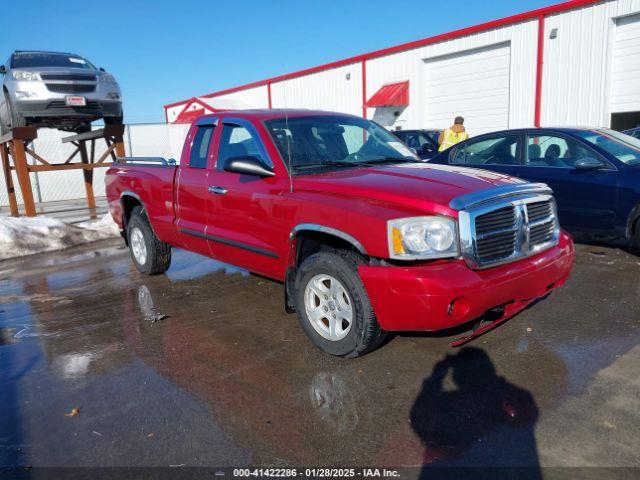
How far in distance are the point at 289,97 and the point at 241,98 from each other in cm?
599

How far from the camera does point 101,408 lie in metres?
3.14

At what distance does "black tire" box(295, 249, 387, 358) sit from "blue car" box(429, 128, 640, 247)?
3950 millimetres

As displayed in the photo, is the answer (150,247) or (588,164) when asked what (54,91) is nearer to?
(150,247)

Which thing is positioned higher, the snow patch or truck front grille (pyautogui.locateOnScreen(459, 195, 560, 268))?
truck front grille (pyautogui.locateOnScreen(459, 195, 560, 268))

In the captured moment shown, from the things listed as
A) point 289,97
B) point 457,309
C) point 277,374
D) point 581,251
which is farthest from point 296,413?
point 289,97

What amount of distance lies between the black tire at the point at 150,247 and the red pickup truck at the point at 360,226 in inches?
40.9

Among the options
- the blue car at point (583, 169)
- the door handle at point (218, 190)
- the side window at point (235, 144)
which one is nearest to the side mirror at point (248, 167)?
the side window at point (235, 144)

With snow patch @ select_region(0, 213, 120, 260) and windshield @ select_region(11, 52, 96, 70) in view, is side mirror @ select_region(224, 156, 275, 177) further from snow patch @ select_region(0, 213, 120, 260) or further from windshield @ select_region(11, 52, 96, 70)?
windshield @ select_region(11, 52, 96, 70)

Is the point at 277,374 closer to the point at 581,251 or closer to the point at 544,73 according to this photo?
the point at 581,251

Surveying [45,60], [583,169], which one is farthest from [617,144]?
[45,60]

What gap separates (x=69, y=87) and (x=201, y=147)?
622cm

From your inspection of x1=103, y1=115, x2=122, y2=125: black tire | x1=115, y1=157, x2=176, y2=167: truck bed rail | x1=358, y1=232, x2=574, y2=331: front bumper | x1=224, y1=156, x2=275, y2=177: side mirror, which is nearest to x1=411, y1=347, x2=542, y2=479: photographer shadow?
x1=358, y1=232, x2=574, y2=331: front bumper

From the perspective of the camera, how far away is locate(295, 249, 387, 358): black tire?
3324 millimetres

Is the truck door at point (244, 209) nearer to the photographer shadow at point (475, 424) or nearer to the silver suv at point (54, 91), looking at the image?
the photographer shadow at point (475, 424)
